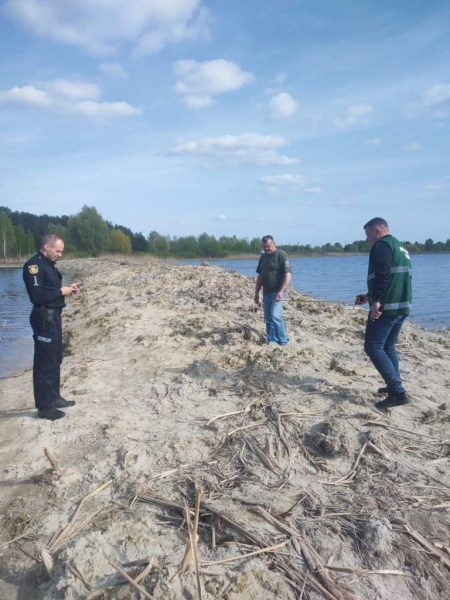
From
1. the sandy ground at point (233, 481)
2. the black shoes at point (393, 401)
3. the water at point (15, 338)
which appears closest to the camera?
the sandy ground at point (233, 481)

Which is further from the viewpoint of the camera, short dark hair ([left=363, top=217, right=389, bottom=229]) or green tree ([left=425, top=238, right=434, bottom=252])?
green tree ([left=425, top=238, right=434, bottom=252])

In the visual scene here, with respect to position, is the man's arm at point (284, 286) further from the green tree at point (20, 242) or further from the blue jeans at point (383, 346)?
the green tree at point (20, 242)

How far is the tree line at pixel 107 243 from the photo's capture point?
77312 mm

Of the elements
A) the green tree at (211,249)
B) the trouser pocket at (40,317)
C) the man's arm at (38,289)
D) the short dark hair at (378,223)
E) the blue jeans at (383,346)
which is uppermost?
the short dark hair at (378,223)

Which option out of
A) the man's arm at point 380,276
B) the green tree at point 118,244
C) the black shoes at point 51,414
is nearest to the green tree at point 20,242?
the green tree at point 118,244

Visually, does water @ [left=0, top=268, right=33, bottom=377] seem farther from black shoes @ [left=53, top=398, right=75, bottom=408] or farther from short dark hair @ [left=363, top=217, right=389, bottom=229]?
short dark hair @ [left=363, top=217, right=389, bottom=229]

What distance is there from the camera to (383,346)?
5566mm

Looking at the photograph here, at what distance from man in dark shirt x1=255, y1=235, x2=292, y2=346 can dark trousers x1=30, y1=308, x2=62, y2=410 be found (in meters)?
3.80

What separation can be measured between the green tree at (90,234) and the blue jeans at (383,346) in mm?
75089

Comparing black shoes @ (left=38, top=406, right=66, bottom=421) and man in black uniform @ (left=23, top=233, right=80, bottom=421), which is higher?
man in black uniform @ (left=23, top=233, right=80, bottom=421)

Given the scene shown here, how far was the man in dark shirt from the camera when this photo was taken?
8.22 meters

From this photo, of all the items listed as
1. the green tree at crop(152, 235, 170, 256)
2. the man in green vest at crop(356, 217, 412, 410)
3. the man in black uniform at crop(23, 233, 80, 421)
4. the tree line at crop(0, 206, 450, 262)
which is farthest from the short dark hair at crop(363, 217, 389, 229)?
the green tree at crop(152, 235, 170, 256)

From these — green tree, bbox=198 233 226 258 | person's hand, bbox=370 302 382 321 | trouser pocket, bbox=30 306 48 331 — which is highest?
person's hand, bbox=370 302 382 321

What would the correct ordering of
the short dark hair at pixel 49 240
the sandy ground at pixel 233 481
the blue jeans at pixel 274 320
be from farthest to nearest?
the blue jeans at pixel 274 320, the short dark hair at pixel 49 240, the sandy ground at pixel 233 481
